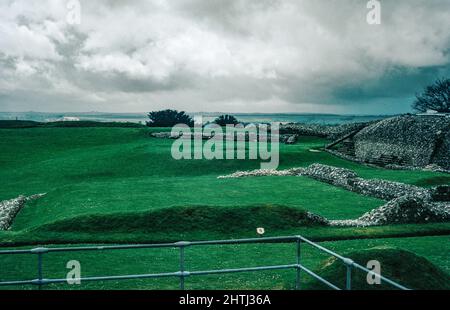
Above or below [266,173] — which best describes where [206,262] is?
below

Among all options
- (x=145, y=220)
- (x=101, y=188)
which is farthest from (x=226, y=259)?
(x=101, y=188)

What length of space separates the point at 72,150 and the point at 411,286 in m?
45.8

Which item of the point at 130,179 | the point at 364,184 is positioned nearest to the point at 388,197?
the point at 364,184

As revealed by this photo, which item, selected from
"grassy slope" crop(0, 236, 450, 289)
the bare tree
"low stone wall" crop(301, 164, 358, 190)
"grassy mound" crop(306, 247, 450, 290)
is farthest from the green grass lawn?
the bare tree

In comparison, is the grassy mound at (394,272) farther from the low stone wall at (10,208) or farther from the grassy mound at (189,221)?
the low stone wall at (10,208)

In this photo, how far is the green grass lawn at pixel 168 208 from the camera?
46.7 ft

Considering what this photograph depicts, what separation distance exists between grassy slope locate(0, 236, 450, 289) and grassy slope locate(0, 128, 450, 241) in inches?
151

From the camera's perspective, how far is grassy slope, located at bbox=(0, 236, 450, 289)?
11.9 meters

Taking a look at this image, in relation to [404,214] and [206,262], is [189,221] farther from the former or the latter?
[404,214]

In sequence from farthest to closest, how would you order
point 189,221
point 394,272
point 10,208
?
point 10,208 → point 189,221 → point 394,272

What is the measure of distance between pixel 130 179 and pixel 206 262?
838 inches

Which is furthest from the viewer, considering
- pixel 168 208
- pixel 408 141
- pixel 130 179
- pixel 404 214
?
pixel 408 141

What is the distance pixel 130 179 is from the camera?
34.4 metres
